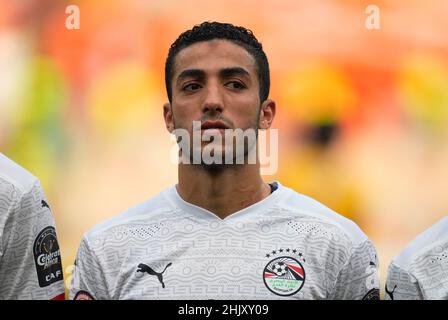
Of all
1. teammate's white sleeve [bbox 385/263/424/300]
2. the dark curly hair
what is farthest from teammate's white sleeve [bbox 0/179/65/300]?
teammate's white sleeve [bbox 385/263/424/300]

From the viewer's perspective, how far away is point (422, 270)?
3.75 metres

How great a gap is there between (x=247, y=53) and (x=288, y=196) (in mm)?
774

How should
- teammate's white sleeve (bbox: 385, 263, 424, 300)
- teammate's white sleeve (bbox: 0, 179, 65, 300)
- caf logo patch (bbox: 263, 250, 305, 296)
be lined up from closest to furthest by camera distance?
caf logo patch (bbox: 263, 250, 305, 296) < teammate's white sleeve (bbox: 385, 263, 424, 300) < teammate's white sleeve (bbox: 0, 179, 65, 300)

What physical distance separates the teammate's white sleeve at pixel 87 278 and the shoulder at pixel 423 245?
4.77ft

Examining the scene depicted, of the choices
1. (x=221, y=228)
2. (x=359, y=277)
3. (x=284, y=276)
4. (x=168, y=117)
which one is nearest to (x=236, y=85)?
(x=168, y=117)

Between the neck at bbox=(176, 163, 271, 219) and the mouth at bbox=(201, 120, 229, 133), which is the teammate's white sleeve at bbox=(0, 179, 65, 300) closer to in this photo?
the neck at bbox=(176, 163, 271, 219)

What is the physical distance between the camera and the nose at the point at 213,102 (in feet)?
12.3

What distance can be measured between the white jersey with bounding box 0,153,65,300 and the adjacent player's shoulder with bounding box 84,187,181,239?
0.77 ft

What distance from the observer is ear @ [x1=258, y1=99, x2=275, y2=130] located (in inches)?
158

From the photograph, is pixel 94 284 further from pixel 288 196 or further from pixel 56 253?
pixel 288 196

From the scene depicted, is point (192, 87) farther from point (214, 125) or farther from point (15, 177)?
point (15, 177)

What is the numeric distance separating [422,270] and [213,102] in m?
1.30
